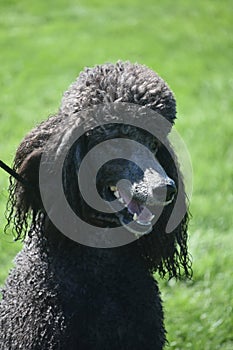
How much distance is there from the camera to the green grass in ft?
14.8

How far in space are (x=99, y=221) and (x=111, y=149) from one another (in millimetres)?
300

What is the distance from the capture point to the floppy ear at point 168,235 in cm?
289

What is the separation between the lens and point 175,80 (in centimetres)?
823

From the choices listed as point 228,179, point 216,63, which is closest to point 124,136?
point 228,179

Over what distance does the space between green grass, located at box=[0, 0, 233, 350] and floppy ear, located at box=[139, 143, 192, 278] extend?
1039 mm

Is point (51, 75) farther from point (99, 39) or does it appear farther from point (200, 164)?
point (200, 164)

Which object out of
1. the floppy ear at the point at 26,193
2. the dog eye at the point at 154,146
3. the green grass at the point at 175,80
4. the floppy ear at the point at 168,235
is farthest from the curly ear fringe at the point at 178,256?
the green grass at the point at 175,80

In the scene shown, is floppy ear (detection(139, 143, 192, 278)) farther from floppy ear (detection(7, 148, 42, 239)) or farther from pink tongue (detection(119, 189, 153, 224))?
floppy ear (detection(7, 148, 42, 239))

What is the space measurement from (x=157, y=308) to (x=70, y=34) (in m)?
7.02

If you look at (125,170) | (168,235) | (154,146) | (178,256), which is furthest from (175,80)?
(125,170)

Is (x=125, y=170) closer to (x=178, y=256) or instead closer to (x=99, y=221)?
(x=99, y=221)

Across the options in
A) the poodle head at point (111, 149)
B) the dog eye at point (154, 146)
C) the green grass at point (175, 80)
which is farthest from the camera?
the green grass at point (175, 80)

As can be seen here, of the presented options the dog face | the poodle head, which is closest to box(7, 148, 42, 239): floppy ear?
the poodle head

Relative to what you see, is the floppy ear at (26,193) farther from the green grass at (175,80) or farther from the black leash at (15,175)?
the green grass at (175,80)
